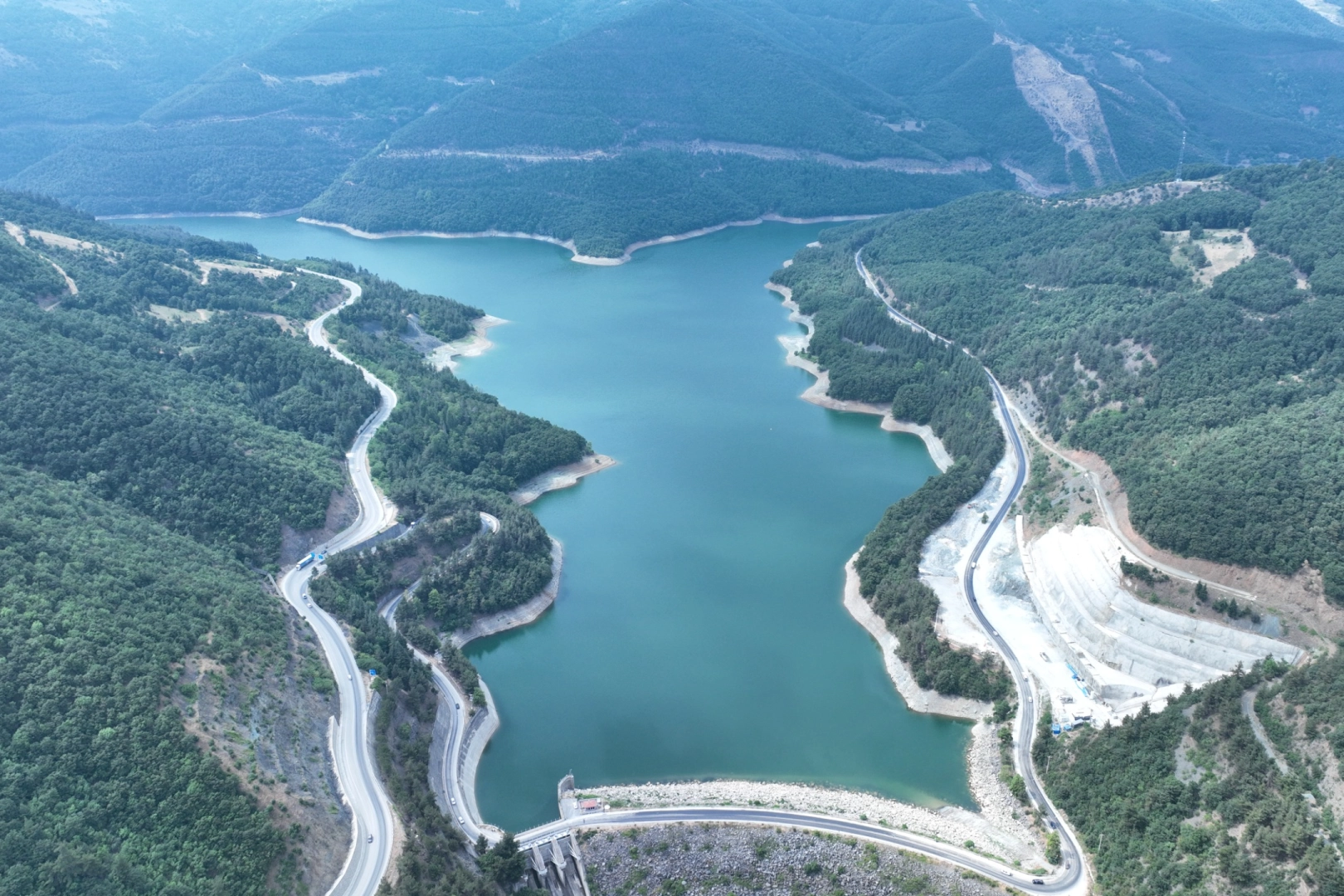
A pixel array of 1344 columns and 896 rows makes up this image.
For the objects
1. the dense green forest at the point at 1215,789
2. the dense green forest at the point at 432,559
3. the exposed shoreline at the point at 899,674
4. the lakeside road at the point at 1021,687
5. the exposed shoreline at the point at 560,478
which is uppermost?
the dense green forest at the point at 1215,789

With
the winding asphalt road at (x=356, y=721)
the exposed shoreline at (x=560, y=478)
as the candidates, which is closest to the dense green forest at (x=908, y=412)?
the exposed shoreline at (x=560, y=478)

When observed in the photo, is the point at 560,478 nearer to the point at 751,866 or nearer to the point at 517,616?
the point at 517,616

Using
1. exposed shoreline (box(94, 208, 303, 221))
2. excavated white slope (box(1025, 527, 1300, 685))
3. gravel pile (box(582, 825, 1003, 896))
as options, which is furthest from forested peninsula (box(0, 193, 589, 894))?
exposed shoreline (box(94, 208, 303, 221))

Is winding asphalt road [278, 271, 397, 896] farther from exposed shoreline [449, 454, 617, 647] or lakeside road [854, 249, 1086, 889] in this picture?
lakeside road [854, 249, 1086, 889]

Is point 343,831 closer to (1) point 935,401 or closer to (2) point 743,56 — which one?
(1) point 935,401

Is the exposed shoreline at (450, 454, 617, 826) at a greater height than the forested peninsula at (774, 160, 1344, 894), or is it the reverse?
the forested peninsula at (774, 160, 1344, 894)

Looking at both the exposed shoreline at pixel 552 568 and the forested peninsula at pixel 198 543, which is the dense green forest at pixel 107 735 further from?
the exposed shoreline at pixel 552 568

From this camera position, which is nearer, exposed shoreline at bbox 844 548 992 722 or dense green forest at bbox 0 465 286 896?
dense green forest at bbox 0 465 286 896
